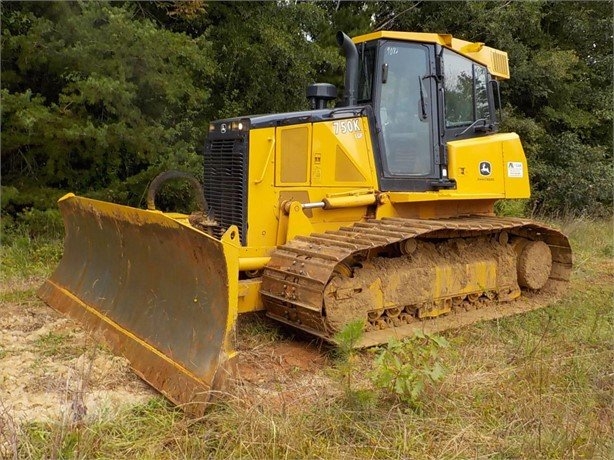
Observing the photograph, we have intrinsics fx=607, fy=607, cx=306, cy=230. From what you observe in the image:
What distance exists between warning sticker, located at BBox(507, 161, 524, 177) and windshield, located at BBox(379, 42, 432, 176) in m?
1.24

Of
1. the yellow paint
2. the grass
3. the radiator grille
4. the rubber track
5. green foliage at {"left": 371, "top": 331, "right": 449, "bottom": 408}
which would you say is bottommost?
the grass

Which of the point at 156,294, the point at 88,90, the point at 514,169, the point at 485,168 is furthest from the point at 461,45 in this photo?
the point at 88,90

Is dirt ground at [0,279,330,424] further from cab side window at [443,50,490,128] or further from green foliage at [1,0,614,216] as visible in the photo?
green foliage at [1,0,614,216]

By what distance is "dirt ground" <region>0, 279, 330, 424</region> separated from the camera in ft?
11.4

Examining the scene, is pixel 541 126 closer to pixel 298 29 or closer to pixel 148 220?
pixel 298 29

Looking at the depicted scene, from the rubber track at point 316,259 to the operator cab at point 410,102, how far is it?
0.58 metres

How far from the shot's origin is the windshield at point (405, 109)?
5672 mm

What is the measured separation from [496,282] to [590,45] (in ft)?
45.9

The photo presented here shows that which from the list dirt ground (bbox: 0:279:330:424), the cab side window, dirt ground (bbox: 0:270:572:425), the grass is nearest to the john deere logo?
the cab side window

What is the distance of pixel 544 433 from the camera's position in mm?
3199

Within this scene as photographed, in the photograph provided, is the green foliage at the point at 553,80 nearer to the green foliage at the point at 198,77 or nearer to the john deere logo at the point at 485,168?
the green foliage at the point at 198,77

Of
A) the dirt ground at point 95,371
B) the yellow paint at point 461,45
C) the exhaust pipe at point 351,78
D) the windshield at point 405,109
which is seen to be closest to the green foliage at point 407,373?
the dirt ground at point 95,371

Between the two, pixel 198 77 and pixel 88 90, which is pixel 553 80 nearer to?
pixel 198 77

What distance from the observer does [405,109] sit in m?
5.76
